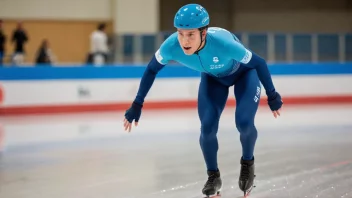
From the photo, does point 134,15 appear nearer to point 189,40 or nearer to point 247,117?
point 247,117

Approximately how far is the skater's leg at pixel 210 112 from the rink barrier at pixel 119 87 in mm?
8358

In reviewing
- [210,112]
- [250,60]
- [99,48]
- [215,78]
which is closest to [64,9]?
[99,48]

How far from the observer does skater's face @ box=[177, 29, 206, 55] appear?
4.20m

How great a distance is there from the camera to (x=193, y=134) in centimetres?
908

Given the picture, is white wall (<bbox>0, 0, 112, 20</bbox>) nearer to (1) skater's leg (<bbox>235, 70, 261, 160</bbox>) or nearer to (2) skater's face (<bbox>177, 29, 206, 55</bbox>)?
(1) skater's leg (<bbox>235, 70, 261, 160</bbox>)

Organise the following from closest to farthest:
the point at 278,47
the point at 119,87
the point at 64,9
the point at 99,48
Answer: the point at 119,87
the point at 278,47
the point at 99,48
the point at 64,9

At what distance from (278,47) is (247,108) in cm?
1050

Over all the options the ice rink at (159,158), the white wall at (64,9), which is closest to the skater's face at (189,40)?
the ice rink at (159,158)

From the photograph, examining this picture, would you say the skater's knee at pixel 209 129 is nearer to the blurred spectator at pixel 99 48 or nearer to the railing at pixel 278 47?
the railing at pixel 278 47

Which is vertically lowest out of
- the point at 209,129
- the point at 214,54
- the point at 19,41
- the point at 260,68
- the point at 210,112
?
the point at 19,41

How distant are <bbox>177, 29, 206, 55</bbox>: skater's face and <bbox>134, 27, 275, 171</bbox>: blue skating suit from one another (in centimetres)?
15

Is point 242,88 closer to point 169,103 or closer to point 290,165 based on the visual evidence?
point 290,165

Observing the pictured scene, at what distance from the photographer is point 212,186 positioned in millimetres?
4578

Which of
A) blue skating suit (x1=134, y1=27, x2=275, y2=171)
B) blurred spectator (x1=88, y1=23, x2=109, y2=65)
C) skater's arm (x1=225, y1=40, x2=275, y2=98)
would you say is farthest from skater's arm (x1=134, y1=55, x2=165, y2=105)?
blurred spectator (x1=88, y1=23, x2=109, y2=65)
